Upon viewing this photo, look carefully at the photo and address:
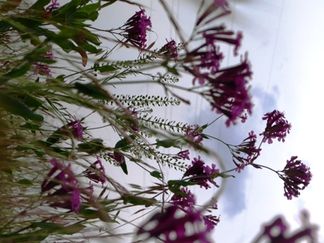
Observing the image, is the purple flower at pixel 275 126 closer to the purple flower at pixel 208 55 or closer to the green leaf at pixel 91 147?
the green leaf at pixel 91 147

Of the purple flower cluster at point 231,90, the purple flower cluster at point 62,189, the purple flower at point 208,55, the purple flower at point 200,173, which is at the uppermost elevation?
the purple flower at point 200,173

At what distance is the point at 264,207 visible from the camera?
105cm

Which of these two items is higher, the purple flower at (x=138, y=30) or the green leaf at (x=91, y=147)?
the purple flower at (x=138, y=30)

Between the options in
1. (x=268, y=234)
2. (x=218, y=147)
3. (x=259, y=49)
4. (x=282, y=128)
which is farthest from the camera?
(x=259, y=49)

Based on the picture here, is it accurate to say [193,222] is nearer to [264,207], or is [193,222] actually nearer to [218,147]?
[218,147]

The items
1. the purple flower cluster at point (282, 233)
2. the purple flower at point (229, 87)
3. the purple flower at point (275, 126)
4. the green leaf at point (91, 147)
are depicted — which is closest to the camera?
the purple flower cluster at point (282, 233)

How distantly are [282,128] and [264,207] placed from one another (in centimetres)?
47

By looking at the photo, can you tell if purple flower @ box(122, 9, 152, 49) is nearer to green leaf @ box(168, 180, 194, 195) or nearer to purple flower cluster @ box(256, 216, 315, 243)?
green leaf @ box(168, 180, 194, 195)

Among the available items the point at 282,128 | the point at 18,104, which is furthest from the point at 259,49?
the point at 18,104

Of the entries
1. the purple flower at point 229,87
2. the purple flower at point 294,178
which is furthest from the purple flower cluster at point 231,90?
the purple flower at point 294,178

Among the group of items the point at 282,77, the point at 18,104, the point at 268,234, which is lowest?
the point at 268,234

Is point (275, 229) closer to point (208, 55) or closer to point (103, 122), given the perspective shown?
point (208, 55)

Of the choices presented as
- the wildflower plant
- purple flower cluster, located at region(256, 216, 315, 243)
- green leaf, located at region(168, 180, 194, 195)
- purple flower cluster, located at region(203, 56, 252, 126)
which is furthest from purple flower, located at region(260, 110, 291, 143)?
purple flower cluster, located at region(256, 216, 315, 243)

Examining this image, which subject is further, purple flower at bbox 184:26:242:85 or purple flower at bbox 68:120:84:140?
purple flower at bbox 68:120:84:140
